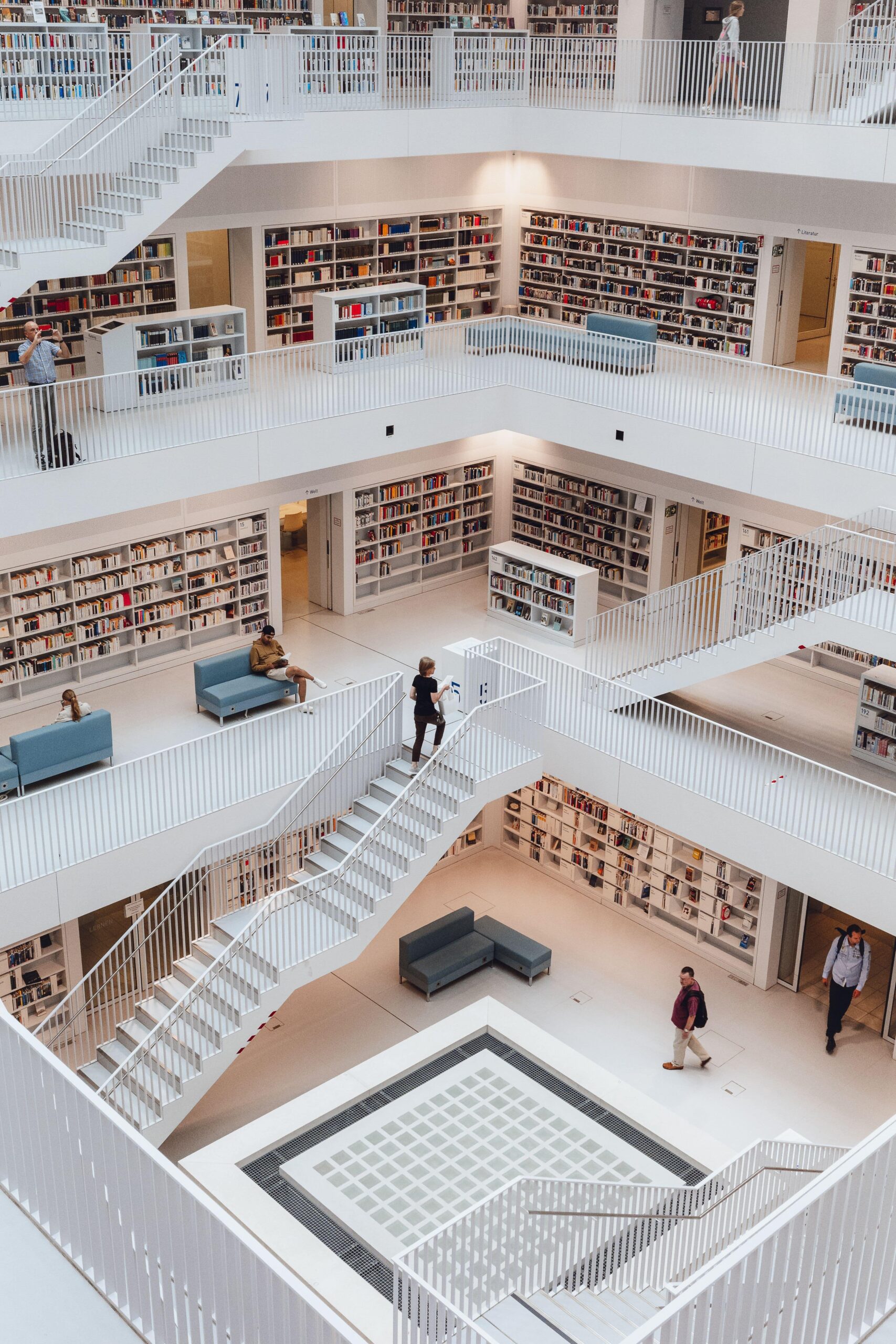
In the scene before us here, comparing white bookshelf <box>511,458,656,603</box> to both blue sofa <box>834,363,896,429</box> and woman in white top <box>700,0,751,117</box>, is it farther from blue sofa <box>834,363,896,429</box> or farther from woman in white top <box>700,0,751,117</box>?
woman in white top <box>700,0,751,117</box>

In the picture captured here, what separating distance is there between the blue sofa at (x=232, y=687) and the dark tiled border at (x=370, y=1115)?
4.63 metres

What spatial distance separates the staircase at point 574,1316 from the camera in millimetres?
9477

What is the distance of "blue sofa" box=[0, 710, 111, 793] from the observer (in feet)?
45.5

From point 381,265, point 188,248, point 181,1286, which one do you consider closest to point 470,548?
point 381,265

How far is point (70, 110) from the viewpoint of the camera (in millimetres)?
14836

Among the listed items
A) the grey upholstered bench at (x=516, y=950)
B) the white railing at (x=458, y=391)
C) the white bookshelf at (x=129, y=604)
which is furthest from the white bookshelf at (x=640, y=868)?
the white railing at (x=458, y=391)

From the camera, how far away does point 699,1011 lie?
1430 cm

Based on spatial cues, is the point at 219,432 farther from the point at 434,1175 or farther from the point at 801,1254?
the point at 801,1254

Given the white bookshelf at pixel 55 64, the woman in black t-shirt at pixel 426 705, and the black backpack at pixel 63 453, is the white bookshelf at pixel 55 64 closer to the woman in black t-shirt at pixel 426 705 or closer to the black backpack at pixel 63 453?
the black backpack at pixel 63 453

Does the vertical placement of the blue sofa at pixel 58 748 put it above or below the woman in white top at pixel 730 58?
below

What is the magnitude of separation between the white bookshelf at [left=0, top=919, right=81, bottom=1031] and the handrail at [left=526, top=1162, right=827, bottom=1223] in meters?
6.73

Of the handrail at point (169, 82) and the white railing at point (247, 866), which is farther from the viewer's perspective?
the handrail at point (169, 82)

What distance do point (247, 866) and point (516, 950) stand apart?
412 cm

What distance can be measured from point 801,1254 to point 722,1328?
44 centimetres
